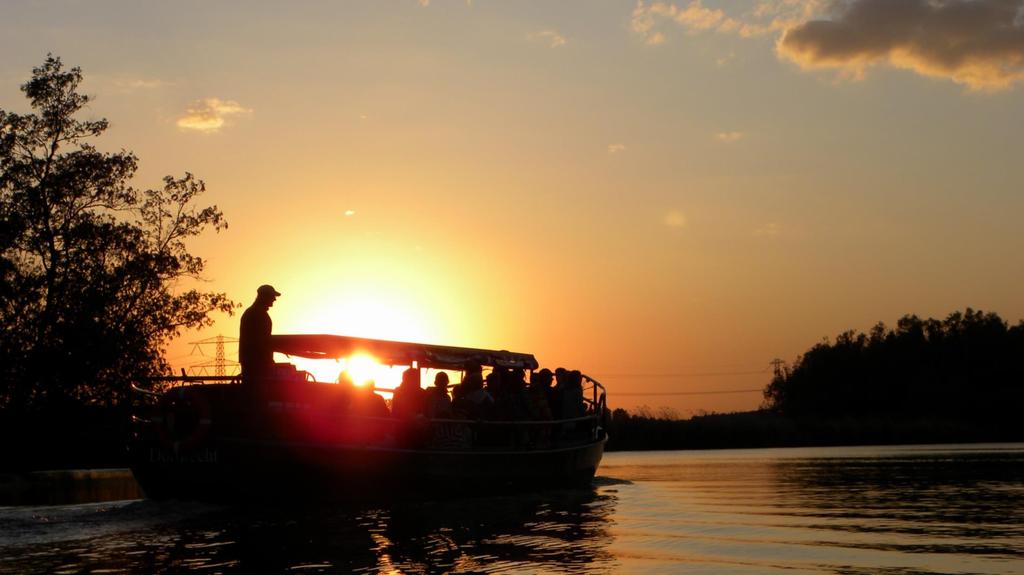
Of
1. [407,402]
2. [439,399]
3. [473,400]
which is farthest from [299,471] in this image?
[473,400]

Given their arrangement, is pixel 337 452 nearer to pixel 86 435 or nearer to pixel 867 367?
pixel 86 435

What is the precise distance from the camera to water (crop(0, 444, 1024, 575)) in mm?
10688

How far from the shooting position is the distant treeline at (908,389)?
203 ft

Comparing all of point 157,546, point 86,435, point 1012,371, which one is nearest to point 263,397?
point 157,546

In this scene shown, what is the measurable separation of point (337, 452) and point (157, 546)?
4.93 metres

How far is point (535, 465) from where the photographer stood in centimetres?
2209

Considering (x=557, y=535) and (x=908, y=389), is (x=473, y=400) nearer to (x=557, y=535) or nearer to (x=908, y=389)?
(x=557, y=535)

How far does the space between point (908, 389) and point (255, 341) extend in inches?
3417

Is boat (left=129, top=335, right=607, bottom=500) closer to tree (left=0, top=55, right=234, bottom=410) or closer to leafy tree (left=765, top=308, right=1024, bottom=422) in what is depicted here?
tree (left=0, top=55, right=234, bottom=410)

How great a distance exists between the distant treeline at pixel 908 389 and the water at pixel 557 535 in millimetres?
41037

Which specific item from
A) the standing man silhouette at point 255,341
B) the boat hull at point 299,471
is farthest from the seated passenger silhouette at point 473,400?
the standing man silhouette at point 255,341

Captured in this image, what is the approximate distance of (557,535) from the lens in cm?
1352

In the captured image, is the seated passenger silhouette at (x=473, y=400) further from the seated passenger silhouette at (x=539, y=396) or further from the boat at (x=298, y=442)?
the seated passenger silhouette at (x=539, y=396)

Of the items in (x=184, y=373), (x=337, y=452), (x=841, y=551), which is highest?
(x=184, y=373)
